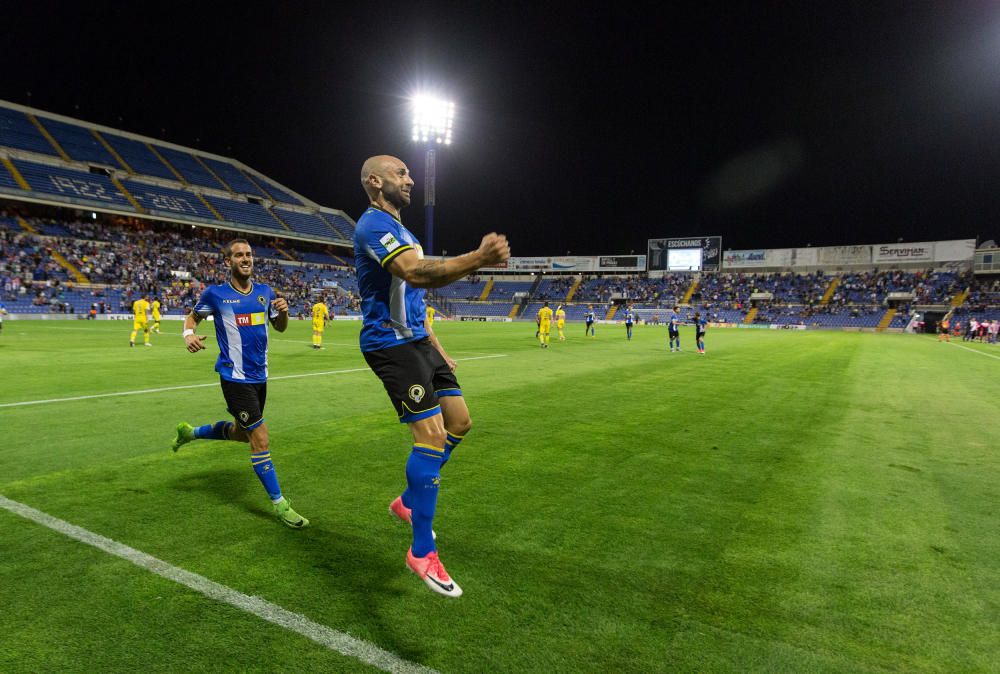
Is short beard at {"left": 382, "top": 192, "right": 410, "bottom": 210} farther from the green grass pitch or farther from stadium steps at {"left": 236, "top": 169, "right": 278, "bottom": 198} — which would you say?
stadium steps at {"left": 236, "top": 169, "right": 278, "bottom": 198}

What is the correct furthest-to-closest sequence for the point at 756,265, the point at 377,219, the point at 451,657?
the point at 756,265, the point at 377,219, the point at 451,657

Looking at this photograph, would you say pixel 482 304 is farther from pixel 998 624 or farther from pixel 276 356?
pixel 998 624

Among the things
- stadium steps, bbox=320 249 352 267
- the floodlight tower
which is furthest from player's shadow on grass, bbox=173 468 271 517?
stadium steps, bbox=320 249 352 267

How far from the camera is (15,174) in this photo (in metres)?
48.9

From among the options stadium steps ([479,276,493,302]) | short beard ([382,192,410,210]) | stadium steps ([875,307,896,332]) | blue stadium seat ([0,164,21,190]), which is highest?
blue stadium seat ([0,164,21,190])

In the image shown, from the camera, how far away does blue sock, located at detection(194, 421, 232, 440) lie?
4.79 m

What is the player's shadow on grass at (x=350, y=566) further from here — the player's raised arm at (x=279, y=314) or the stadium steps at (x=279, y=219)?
the stadium steps at (x=279, y=219)

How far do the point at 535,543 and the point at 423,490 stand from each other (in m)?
0.98

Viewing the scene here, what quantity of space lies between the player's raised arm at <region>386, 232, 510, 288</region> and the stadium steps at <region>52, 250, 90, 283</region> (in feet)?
180

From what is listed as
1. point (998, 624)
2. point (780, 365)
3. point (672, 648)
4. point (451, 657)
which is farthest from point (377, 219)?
point (780, 365)

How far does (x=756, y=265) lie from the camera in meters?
71.9

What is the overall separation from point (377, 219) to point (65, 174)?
67228 millimetres

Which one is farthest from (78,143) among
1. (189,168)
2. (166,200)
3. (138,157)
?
(166,200)

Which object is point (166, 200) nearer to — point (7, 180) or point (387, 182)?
point (7, 180)
